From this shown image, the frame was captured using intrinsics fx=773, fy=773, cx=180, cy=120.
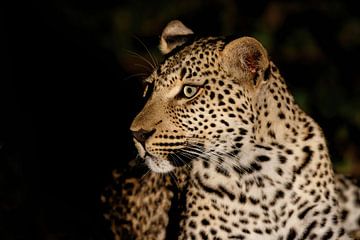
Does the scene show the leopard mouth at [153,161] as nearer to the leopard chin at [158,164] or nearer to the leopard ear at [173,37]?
the leopard chin at [158,164]

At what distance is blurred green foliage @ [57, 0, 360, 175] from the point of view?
383 inches

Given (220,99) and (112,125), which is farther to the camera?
(112,125)

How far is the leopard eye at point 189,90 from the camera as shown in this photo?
16.7 feet

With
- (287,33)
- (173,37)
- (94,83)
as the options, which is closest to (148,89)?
(173,37)

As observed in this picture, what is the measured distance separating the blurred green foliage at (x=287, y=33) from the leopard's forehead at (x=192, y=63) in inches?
168

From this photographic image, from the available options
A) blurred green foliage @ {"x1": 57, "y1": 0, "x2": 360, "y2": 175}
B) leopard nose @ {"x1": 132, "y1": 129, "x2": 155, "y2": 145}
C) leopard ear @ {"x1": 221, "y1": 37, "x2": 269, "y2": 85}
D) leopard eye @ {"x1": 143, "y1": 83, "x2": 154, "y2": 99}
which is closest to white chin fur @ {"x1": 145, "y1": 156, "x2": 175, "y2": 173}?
leopard nose @ {"x1": 132, "y1": 129, "x2": 155, "y2": 145}

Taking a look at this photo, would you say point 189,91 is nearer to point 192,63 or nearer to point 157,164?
point 192,63

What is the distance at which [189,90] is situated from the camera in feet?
16.8

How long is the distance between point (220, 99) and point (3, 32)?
5917mm

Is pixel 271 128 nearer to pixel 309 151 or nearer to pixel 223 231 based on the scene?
pixel 309 151

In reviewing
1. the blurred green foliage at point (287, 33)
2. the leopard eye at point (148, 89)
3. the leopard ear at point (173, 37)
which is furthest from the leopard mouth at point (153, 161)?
the blurred green foliage at point (287, 33)

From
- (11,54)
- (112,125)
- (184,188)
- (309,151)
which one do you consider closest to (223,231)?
(184,188)

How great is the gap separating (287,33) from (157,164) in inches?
268

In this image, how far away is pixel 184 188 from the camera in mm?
5711
